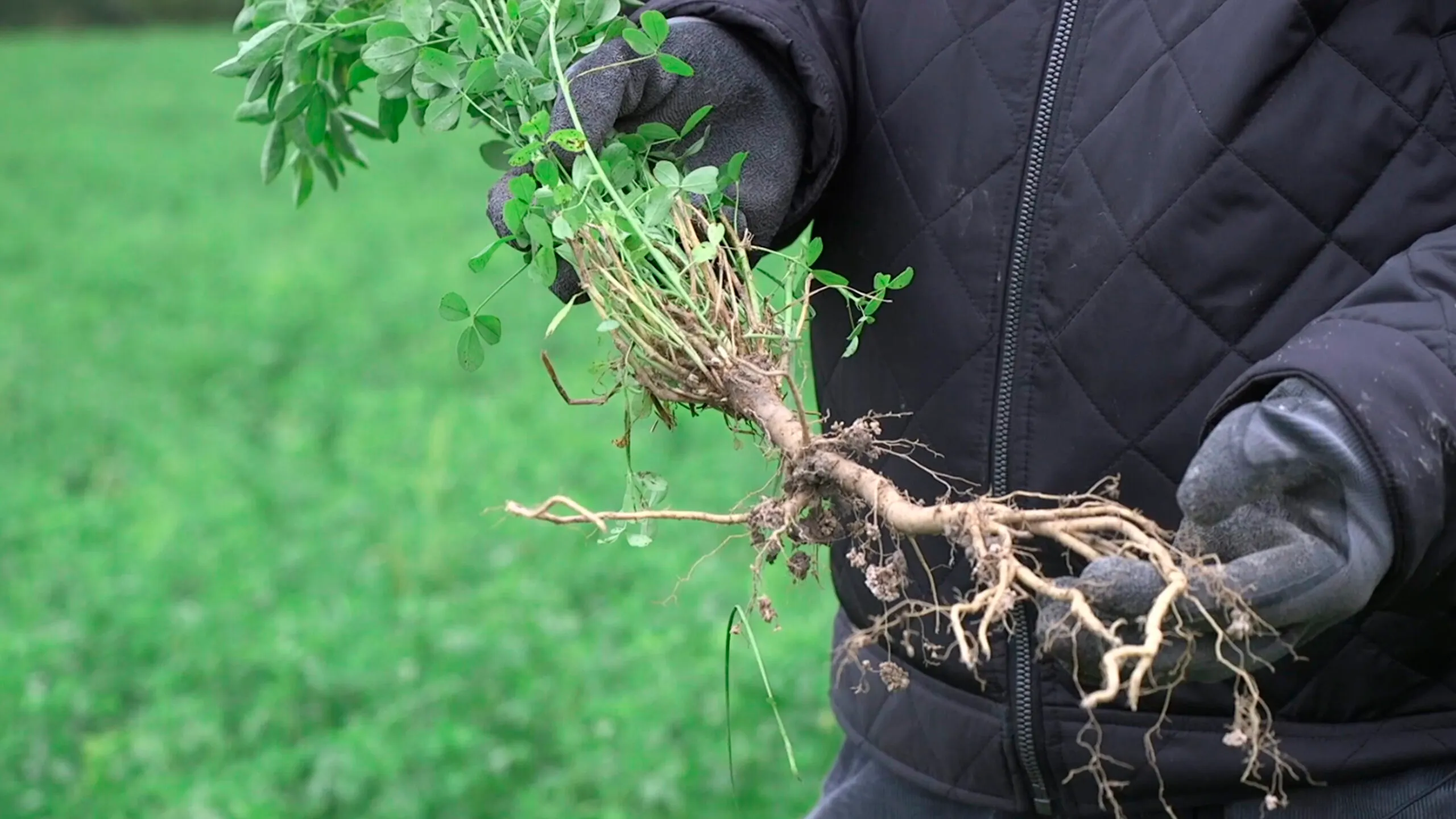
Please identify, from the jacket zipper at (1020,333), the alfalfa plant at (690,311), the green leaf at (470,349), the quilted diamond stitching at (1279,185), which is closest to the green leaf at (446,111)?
the alfalfa plant at (690,311)

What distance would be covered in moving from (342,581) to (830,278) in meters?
3.09

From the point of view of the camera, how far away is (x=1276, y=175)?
1.36 metres

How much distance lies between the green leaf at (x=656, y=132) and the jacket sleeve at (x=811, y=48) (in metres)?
0.13

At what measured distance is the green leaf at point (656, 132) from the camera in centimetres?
161

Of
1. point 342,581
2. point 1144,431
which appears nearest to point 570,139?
point 1144,431

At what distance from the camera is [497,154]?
1.90 m

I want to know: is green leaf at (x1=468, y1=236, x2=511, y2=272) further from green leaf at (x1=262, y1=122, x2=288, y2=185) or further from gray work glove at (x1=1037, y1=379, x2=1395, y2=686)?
gray work glove at (x1=1037, y1=379, x2=1395, y2=686)

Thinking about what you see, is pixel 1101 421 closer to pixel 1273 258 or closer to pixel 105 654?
pixel 1273 258

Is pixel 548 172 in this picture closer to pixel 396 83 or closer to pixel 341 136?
pixel 396 83

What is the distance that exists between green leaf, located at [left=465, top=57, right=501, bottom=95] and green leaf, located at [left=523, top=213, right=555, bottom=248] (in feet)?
0.59

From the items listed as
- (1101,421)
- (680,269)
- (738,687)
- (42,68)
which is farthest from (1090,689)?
(42,68)

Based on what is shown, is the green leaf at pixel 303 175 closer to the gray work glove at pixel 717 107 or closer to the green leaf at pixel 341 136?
the green leaf at pixel 341 136

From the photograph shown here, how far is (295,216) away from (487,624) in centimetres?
710

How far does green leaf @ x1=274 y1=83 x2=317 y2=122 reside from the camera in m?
1.85
